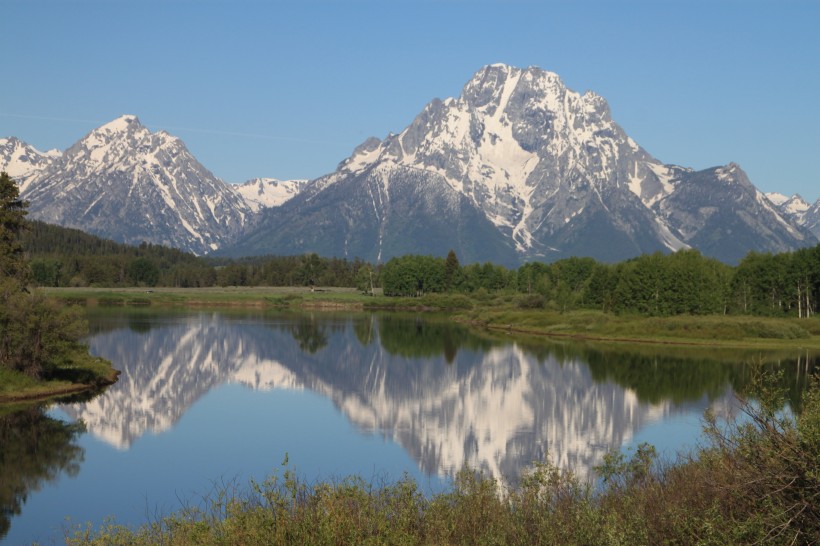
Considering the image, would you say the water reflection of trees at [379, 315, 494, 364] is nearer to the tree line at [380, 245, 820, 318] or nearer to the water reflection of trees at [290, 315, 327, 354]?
the water reflection of trees at [290, 315, 327, 354]

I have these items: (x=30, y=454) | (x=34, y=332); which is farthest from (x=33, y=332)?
(x=30, y=454)

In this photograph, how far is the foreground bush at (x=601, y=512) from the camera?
19312 millimetres

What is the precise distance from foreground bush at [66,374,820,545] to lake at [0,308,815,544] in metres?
4.74

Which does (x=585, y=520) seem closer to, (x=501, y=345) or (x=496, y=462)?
(x=496, y=462)

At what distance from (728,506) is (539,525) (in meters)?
5.12

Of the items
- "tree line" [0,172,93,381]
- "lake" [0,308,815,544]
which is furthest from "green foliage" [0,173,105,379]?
"lake" [0,308,815,544]

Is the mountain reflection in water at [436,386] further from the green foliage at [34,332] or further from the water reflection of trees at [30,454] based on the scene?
the green foliage at [34,332]

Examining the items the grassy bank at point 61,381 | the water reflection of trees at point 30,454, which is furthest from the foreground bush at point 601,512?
the grassy bank at point 61,381

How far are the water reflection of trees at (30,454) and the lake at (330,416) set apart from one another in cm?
14

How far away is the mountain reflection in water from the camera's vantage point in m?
53.6

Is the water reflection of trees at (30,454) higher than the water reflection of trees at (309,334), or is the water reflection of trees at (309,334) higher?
the water reflection of trees at (309,334)

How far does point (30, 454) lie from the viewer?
4669 cm

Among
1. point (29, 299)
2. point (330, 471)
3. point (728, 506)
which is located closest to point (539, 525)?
point (728, 506)

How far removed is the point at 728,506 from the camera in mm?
22078
